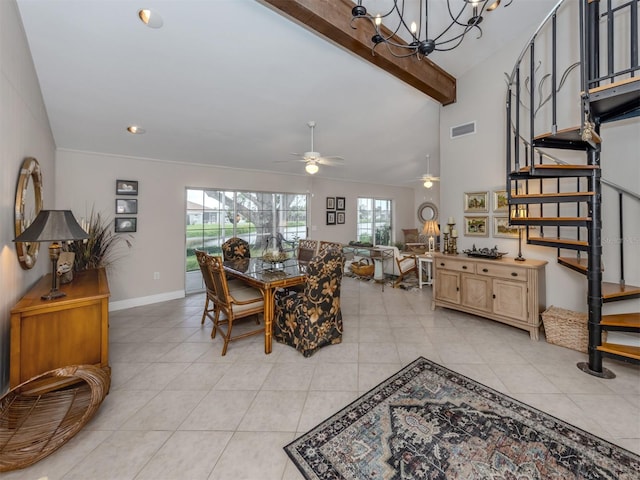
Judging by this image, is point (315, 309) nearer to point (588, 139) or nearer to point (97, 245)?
point (588, 139)

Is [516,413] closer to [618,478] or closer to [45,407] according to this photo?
[618,478]

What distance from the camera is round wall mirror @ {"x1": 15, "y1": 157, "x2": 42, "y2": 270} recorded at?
2029 millimetres

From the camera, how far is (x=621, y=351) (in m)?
2.21

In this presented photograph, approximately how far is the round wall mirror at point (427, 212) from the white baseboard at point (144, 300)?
757 centimetres

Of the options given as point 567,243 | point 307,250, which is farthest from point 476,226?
point 307,250

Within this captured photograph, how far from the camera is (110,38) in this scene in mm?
2307

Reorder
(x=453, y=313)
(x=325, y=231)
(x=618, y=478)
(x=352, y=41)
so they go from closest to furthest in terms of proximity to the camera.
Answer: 1. (x=618, y=478)
2. (x=352, y=41)
3. (x=453, y=313)
4. (x=325, y=231)

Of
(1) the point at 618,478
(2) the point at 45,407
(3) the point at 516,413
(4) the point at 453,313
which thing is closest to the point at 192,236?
(2) the point at 45,407

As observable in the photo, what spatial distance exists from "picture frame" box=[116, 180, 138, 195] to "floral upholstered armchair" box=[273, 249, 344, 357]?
10.4 ft

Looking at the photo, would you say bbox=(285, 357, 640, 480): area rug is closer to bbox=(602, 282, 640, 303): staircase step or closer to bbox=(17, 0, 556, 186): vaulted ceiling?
bbox=(602, 282, 640, 303): staircase step

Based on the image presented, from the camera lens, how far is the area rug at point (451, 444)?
4.72 ft

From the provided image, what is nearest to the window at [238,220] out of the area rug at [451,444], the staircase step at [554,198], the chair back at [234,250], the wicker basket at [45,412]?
the chair back at [234,250]

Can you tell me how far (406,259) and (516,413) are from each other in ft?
11.9

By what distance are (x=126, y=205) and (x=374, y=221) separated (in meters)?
6.34
